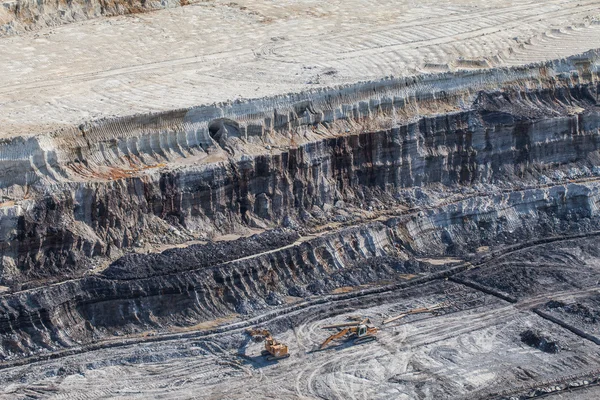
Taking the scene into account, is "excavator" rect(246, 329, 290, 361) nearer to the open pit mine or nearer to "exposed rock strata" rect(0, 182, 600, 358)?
the open pit mine

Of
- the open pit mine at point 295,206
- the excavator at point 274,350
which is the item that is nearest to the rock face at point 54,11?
the open pit mine at point 295,206

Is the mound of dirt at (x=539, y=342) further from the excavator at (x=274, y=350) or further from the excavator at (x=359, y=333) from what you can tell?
the excavator at (x=274, y=350)

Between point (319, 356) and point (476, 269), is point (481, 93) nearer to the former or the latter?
point (476, 269)

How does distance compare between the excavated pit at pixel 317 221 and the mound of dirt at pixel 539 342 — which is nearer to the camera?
the excavated pit at pixel 317 221

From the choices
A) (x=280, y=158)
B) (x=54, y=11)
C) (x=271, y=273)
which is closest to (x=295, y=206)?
(x=280, y=158)

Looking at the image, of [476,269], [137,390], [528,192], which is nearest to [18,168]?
[137,390]

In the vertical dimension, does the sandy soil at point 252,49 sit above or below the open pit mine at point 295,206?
above
